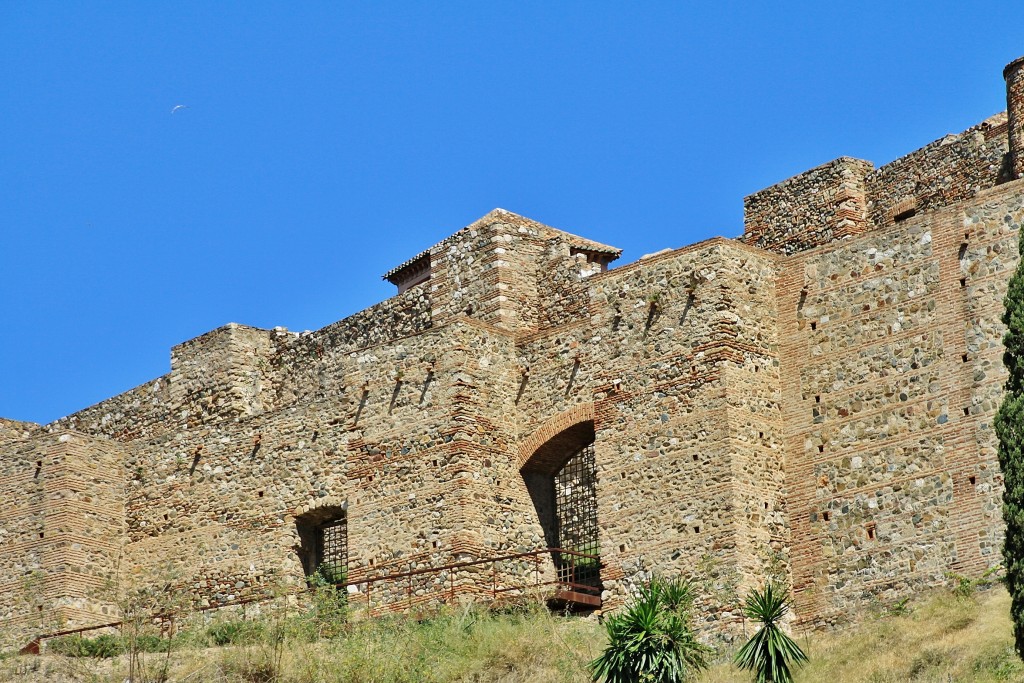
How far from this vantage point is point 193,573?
128 ft

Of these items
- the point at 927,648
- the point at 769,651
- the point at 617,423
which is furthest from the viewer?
the point at 617,423

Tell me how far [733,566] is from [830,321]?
428 cm

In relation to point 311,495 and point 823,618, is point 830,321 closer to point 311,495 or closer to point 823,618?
point 823,618

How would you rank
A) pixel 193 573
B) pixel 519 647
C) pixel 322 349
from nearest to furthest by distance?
pixel 519 647 → pixel 193 573 → pixel 322 349

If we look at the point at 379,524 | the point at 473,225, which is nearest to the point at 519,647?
the point at 379,524

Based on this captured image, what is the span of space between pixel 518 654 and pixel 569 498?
5.78 metres

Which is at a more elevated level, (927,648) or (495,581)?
(495,581)

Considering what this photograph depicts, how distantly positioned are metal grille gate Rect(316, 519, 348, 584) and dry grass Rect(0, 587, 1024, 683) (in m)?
4.09

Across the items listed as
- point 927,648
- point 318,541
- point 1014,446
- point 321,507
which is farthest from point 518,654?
point 1014,446

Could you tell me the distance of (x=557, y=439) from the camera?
3556 centimetres

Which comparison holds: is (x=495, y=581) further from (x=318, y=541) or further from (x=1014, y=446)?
(x=1014, y=446)

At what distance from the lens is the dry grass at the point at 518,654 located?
28578 millimetres

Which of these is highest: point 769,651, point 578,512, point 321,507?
point 321,507

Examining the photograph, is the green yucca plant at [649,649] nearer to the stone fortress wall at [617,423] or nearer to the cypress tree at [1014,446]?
the stone fortress wall at [617,423]
